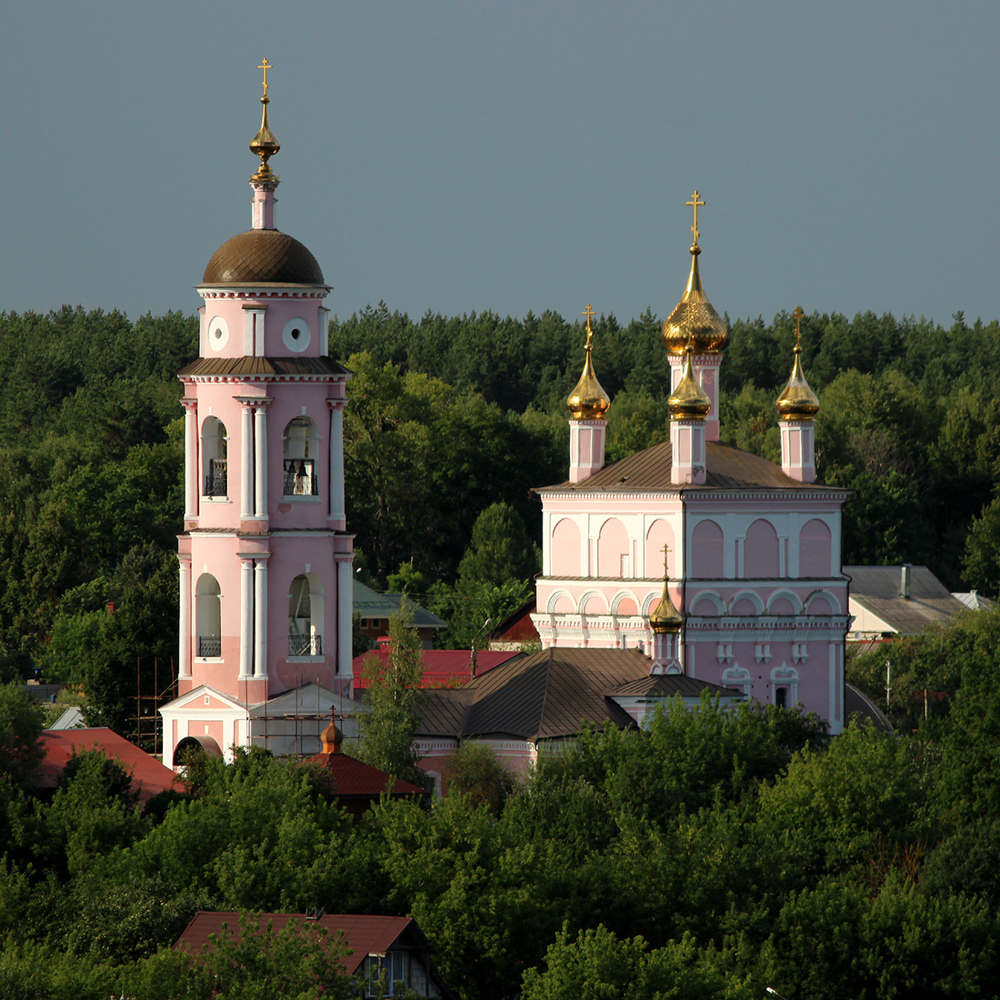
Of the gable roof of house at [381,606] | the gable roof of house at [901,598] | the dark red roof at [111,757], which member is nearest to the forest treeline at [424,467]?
the gable roof of house at [381,606]

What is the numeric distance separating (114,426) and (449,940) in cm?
5516

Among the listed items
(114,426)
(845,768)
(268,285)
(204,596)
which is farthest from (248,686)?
(114,426)

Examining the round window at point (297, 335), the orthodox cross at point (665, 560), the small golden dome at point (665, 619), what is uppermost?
the round window at point (297, 335)

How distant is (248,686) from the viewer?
1519 inches

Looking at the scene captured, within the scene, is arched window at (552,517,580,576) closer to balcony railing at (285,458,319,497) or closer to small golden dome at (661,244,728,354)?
small golden dome at (661,244,728,354)

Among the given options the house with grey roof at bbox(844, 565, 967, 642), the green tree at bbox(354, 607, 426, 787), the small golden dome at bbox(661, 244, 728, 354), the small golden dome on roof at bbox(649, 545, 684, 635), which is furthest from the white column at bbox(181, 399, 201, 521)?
the house with grey roof at bbox(844, 565, 967, 642)

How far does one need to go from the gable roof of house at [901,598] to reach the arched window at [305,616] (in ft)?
109

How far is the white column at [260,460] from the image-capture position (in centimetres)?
3859

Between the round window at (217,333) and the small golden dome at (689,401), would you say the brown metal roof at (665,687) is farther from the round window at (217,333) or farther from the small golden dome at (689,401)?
the round window at (217,333)

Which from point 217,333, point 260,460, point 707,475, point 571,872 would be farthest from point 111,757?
point 707,475

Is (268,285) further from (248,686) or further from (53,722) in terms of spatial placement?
(53,722)

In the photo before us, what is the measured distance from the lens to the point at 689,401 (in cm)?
4647

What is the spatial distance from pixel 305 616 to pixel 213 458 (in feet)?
8.60

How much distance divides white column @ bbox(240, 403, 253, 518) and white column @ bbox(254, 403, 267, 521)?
0.23 feet
